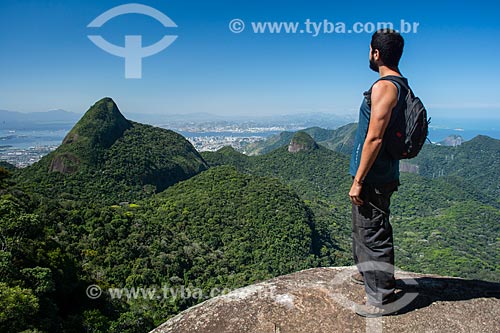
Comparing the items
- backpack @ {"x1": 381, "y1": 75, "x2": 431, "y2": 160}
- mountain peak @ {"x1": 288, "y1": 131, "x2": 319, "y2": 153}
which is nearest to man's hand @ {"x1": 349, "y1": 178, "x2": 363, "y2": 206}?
backpack @ {"x1": 381, "y1": 75, "x2": 431, "y2": 160}

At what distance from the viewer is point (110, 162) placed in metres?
40.6

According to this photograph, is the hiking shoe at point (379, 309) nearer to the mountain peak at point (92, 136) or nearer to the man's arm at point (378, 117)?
the man's arm at point (378, 117)

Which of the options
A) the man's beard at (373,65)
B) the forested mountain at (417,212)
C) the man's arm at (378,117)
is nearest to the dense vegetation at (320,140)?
the forested mountain at (417,212)

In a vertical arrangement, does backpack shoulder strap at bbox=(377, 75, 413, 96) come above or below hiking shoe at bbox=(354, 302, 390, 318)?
above

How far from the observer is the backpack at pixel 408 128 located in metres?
2.19

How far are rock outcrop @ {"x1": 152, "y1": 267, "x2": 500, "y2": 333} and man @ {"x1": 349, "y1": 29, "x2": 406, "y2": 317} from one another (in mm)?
166

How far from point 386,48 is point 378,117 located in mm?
579

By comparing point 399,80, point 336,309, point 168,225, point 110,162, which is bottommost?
point 168,225

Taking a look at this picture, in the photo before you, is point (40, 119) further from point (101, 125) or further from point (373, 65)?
point (373, 65)

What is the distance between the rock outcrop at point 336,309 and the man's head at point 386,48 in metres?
1.84

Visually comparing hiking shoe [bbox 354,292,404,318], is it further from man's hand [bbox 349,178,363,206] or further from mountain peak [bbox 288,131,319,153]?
mountain peak [bbox 288,131,319,153]

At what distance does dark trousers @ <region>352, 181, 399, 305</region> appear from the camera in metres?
2.36

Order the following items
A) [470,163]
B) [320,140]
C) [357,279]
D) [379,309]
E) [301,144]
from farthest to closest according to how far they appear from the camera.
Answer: [320,140], [470,163], [301,144], [357,279], [379,309]

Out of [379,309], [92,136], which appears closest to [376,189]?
[379,309]
